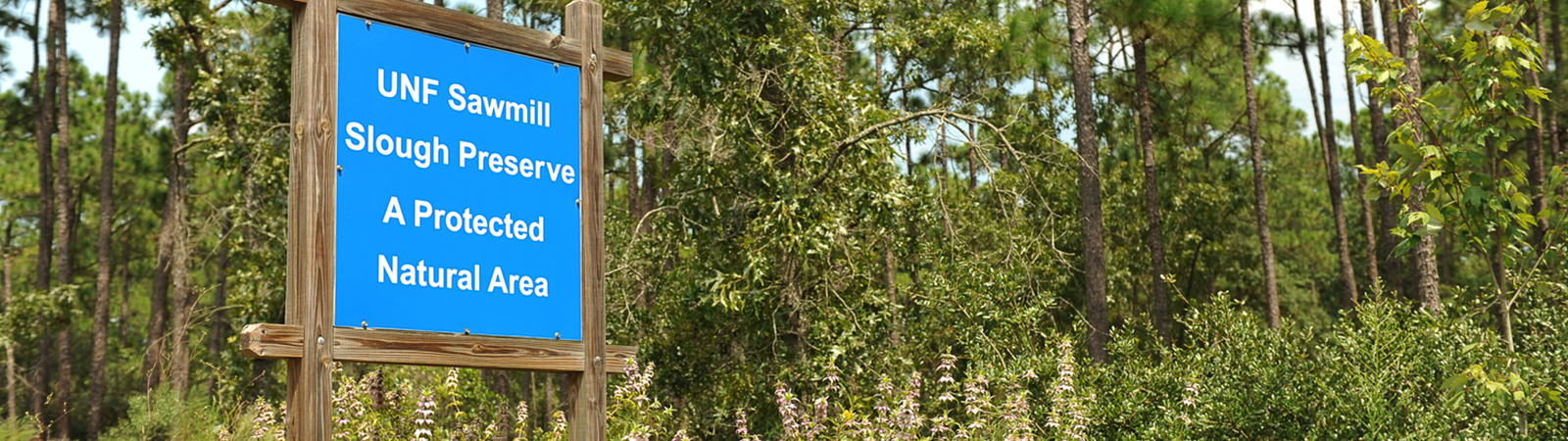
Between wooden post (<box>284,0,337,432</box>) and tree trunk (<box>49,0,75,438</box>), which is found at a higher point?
tree trunk (<box>49,0,75,438</box>)

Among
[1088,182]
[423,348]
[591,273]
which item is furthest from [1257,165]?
[423,348]

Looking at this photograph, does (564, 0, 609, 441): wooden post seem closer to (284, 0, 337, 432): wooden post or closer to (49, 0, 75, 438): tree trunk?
(284, 0, 337, 432): wooden post

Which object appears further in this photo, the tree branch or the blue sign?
the tree branch

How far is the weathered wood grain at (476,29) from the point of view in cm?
372

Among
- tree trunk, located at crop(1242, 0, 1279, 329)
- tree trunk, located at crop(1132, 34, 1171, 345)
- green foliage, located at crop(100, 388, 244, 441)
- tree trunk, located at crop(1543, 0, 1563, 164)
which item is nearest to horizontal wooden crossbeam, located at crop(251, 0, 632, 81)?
green foliage, located at crop(100, 388, 244, 441)

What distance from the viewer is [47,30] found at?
22.6 meters

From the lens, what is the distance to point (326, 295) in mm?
3439

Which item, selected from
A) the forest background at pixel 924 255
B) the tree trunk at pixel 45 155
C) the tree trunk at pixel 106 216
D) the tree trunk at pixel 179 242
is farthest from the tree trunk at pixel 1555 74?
the tree trunk at pixel 45 155

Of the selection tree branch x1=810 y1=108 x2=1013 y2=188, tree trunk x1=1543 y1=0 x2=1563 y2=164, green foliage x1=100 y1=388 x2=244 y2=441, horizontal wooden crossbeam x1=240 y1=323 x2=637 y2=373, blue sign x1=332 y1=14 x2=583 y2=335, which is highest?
tree trunk x1=1543 y1=0 x2=1563 y2=164

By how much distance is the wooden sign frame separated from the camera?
11.2ft

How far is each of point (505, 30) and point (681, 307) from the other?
6.35m

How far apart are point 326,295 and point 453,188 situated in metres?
0.52

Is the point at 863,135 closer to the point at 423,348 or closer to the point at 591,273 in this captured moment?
the point at 591,273

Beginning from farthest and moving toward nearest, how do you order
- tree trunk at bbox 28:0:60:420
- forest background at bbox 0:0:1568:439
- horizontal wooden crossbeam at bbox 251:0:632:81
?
tree trunk at bbox 28:0:60:420
forest background at bbox 0:0:1568:439
horizontal wooden crossbeam at bbox 251:0:632:81
